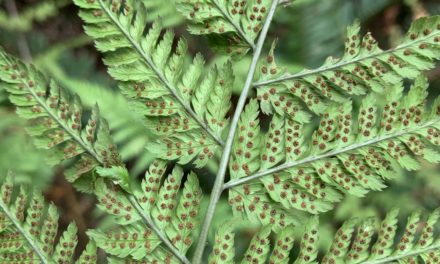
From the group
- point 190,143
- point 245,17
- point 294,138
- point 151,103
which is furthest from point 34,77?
point 294,138

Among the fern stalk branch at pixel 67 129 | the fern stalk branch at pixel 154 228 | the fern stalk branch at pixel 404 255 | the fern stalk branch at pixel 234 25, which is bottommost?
the fern stalk branch at pixel 154 228

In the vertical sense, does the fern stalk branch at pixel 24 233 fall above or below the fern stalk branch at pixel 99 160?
below

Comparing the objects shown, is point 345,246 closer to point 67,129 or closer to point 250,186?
point 250,186

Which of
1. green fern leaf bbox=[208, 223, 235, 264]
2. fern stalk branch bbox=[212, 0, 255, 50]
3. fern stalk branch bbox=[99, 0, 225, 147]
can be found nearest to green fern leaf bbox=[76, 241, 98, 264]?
green fern leaf bbox=[208, 223, 235, 264]

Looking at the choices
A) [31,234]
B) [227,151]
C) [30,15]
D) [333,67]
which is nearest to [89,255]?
[31,234]

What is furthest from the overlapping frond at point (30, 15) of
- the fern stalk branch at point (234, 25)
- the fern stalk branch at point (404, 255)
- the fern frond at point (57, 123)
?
the fern stalk branch at point (404, 255)

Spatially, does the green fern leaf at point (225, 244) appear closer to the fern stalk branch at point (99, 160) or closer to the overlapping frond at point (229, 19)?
the fern stalk branch at point (99, 160)

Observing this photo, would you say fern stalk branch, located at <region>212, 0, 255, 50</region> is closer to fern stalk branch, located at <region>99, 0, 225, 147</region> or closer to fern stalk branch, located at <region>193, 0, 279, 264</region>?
fern stalk branch, located at <region>193, 0, 279, 264</region>
